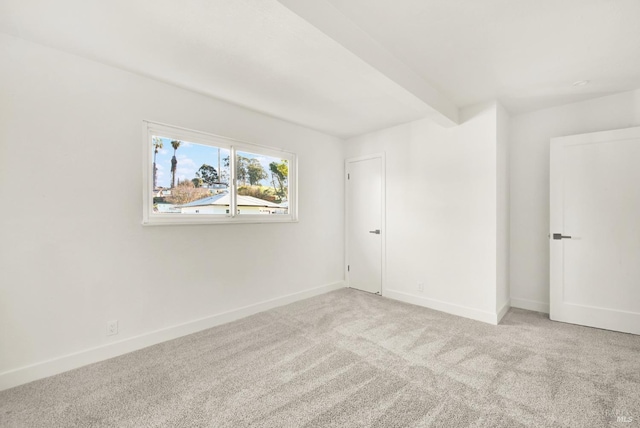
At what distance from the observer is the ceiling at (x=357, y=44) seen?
1704mm

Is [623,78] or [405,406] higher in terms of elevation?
[623,78]

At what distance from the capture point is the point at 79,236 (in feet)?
7.38

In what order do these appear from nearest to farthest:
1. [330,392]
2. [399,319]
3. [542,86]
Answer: [330,392] → [542,86] → [399,319]

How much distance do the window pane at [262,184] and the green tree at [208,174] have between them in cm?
28

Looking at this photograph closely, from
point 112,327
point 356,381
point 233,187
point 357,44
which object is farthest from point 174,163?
point 356,381

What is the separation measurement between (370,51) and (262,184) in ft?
6.91

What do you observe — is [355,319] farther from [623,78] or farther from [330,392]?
[623,78]

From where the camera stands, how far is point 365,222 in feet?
14.4

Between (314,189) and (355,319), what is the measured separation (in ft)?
6.42

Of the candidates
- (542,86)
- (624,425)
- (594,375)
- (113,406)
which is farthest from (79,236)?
(542,86)

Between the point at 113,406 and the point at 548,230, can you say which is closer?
the point at 113,406

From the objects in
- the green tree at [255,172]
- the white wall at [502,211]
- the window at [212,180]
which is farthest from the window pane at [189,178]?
the white wall at [502,211]

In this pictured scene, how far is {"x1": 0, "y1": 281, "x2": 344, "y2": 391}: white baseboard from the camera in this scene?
202 cm

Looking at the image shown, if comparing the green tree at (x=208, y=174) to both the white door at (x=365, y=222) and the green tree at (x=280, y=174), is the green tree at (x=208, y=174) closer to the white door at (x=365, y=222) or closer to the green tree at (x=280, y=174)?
the green tree at (x=280, y=174)
